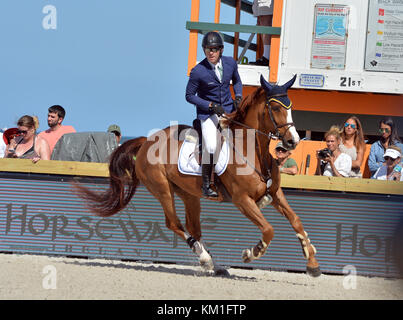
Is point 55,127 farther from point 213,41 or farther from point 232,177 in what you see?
point 232,177

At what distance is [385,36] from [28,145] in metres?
6.37

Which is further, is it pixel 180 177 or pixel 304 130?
pixel 304 130

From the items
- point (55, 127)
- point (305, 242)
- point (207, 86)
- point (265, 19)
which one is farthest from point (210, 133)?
point (265, 19)

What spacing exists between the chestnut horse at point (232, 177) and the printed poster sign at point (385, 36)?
4.94 metres

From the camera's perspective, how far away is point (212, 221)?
9.33 m

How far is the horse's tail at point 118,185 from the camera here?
29.0ft

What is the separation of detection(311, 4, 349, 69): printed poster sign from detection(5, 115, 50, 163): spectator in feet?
16.4

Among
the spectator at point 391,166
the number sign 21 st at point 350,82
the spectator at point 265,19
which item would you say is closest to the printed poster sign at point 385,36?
the number sign 21 st at point 350,82

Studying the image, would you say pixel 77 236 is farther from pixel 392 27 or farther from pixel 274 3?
pixel 392 27

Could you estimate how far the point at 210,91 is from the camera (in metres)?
7.94

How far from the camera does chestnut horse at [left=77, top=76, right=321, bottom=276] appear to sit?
7383 mm

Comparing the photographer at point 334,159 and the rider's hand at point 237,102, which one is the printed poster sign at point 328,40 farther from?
the rider's hand at point 237,102
